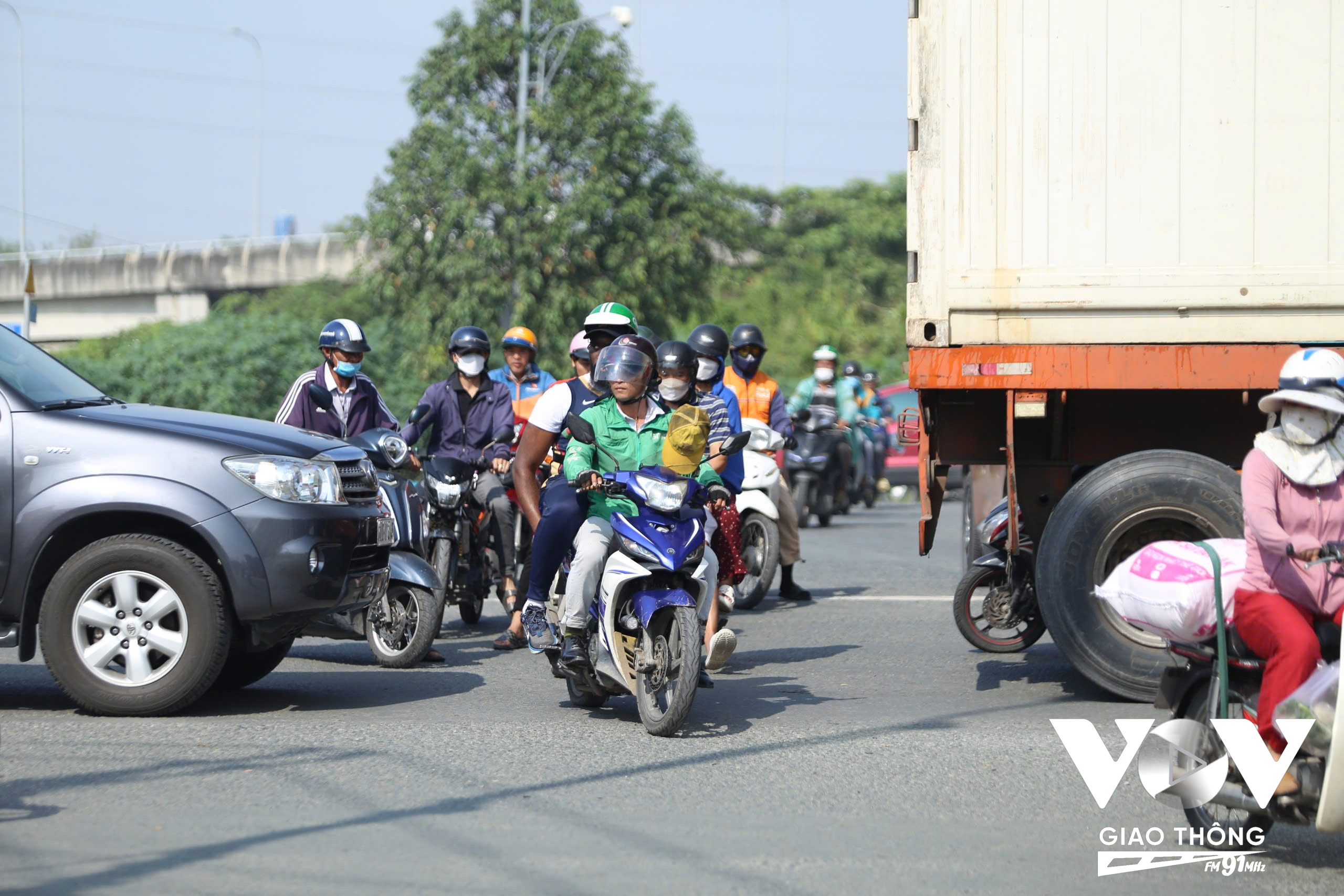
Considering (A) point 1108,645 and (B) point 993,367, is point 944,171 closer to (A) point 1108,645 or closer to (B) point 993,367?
(B) point 993,367

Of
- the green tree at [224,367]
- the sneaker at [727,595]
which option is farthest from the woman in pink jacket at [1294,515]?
the green tree at [224,367]

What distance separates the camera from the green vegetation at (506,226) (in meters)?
27.6

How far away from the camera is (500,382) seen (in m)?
10.8

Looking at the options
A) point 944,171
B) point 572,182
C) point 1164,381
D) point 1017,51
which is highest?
point 572,182

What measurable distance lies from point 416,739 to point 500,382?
4.42m

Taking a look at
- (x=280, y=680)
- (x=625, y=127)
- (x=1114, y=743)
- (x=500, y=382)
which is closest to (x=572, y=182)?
(x=625, y=127)

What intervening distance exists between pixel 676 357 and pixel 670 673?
6.50 ft

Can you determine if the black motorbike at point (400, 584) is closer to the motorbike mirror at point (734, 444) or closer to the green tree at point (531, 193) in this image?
the motorbike mirror at point (734, 444)

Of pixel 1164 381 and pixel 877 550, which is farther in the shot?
pixel 877 550

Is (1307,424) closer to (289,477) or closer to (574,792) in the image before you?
(574,792)

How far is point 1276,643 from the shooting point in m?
4.85

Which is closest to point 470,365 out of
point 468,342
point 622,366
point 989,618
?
point 468,342

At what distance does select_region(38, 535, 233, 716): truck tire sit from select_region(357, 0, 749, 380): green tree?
2061 cm

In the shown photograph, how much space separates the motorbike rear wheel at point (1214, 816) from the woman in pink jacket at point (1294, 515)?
0.17m
